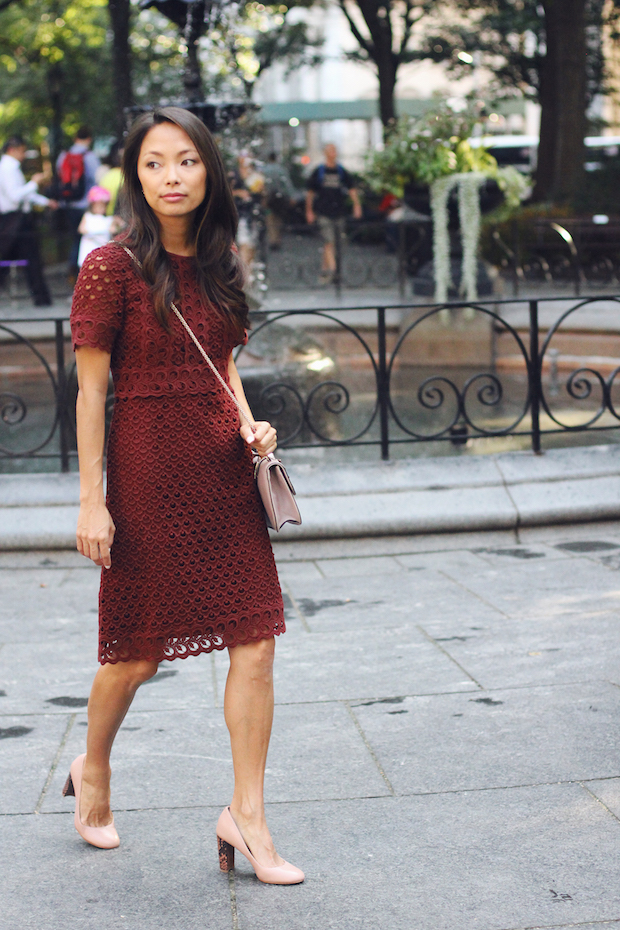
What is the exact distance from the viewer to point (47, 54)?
31797 millimetres

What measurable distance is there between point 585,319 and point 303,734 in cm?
834

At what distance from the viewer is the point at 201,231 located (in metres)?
3.01

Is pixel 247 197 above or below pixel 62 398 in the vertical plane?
above

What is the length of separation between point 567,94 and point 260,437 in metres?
18.2

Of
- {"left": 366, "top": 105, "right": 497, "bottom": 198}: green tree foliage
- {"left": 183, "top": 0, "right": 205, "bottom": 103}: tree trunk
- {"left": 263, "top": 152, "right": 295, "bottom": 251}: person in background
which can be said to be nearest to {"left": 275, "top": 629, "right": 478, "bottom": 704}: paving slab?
{"left": 183, "top": 0, "right": 205, "bottom": 103}: tree trunk

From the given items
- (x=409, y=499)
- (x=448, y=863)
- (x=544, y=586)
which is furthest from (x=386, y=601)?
(x=448, y=863)

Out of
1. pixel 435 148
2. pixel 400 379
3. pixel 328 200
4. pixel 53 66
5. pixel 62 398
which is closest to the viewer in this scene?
pixel 62 398

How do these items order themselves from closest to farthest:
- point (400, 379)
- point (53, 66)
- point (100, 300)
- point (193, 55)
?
point (100, 300), point (193, 55), point (400, 379), point (53, 66)

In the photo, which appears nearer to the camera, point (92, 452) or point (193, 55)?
point (92, 452)

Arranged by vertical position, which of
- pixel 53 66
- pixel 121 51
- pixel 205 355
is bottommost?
pixel 205 355

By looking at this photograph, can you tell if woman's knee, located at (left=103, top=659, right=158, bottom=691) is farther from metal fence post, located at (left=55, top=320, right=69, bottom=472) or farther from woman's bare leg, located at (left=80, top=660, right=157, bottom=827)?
metal fence post, located at (left=55, top=320, right=69, bottom=472)

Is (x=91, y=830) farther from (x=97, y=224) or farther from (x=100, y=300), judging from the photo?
(x=97, y=224)

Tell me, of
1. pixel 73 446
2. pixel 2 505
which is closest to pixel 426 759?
pixel 2 505

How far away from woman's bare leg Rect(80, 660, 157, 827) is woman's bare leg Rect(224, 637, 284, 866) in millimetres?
244
